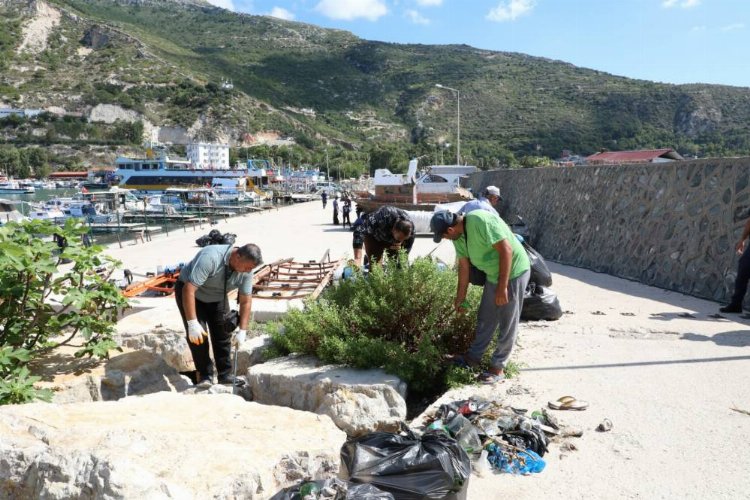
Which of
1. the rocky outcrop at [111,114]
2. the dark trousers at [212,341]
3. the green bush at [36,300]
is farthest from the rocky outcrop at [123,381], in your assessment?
the rocky outcrop at [111,114]

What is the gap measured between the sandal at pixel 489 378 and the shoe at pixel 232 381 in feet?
6.69

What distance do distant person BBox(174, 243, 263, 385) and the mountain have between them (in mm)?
66263

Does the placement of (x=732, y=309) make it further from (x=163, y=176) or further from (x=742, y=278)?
(x=163, y=176)

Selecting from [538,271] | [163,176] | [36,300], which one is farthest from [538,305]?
[163,176]

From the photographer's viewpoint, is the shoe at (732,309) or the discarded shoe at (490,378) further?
the shoe at (732,309)

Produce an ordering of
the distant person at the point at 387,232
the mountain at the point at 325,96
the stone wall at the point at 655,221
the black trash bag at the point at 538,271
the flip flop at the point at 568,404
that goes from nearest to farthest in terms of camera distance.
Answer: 1. the flip flop at the point at 568,404
2. the distant person at the point at 387,232
3. the black trash bag at the point at 538,271
4. the stone wall at the point at 655,221
5. the mountain at the point at 325,96

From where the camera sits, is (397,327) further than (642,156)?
No

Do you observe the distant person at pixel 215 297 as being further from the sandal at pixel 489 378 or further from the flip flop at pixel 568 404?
the flip flop at pixel 568 404

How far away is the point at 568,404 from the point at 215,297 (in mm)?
2996

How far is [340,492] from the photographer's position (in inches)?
87.4

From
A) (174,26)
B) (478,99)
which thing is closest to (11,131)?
(174,26)

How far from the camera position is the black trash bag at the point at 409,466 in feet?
7.98

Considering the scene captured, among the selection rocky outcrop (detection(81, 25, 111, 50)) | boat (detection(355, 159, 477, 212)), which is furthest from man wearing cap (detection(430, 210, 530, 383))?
rocky outcrop (detection(81, 25, 111, 50))

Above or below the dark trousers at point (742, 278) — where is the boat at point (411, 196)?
above
